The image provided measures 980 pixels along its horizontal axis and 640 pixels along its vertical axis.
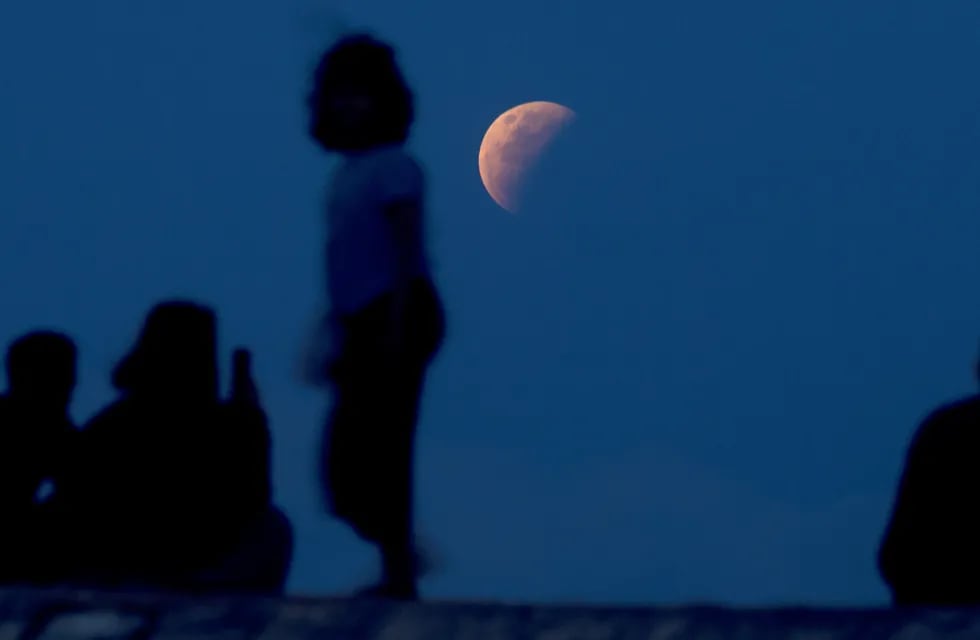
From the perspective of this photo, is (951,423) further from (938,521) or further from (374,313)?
(374,313)

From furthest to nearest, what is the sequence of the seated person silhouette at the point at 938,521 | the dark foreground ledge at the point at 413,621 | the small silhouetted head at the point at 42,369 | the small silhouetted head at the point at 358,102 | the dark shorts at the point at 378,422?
the small silhouetted head at the point at 42,369, the small silhouetted head at the point at 358,102, the dark shorts at the point at 378,422, the seated person silhouette at the point at 938,521, the dark foreground ledge at the point at 413,621

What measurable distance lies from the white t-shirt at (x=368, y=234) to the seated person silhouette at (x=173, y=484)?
464 mm

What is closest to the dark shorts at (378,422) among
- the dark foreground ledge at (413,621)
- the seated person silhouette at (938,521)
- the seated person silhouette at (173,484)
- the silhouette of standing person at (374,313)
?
the silhouette of standing person at (374,313)

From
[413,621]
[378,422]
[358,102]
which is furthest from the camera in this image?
[358,102]

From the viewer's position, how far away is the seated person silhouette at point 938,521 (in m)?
3.94

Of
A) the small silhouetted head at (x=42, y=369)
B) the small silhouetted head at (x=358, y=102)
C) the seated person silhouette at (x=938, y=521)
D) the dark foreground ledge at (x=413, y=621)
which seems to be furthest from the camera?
the small silhouetted head at (x=42, y=369)

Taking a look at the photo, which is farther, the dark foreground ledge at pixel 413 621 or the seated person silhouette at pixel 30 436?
the seated person silhouette at pixel 30 436

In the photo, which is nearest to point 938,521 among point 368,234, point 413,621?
point 413,621

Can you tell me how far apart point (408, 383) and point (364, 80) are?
0.89m

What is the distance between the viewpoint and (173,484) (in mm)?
4266

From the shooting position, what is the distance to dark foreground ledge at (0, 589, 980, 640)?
335 cm

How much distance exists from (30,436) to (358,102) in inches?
56.0

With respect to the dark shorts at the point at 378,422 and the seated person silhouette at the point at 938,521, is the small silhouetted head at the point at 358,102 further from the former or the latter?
the seated person silhouette at the point at 938,521

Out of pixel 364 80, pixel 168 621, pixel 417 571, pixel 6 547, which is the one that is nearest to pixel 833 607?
pixel 417 571
